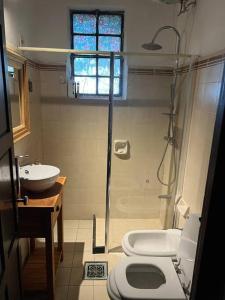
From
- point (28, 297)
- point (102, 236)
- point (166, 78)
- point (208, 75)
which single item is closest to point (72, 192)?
point (102, 236)

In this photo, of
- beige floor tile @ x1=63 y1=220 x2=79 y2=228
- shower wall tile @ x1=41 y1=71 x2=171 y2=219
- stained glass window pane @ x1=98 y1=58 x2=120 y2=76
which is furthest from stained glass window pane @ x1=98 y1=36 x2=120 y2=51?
beige floor tile @ x1=63 y1=220 x2=79 y2=228

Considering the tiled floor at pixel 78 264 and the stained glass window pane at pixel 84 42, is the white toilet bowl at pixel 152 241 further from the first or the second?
the stained glass window pane at pixel 84 42

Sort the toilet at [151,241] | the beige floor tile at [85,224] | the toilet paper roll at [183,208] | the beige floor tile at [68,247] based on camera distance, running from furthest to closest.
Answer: the beige floor tile at [85,224], the beige floor tile at [68,247], the toilet paper roll at [183,208], the toilet at [151,241]

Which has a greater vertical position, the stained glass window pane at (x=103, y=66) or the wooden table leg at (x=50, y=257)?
the stained glass window pane at (x=103, y=66)

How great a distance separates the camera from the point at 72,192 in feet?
9.47

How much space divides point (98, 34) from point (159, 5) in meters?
0.70

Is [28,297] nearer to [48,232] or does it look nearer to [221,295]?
[48,232]

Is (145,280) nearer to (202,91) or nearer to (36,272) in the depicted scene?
(36,272)

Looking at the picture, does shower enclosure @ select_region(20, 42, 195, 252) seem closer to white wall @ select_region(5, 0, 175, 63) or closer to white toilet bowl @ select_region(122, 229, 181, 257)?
white wall @ select_region(5, 0, 175, 63)

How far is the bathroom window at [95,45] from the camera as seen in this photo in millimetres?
2553

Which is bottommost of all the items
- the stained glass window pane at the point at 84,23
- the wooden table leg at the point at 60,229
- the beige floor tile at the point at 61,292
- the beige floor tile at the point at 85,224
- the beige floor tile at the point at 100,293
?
the beige floor tile at the point at 100,293

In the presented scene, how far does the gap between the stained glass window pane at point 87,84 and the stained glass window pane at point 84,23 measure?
0.50m

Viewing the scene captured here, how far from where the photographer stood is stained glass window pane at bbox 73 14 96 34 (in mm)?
2545

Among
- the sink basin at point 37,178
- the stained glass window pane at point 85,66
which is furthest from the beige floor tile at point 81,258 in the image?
the stained glass window pane at point 85,66
